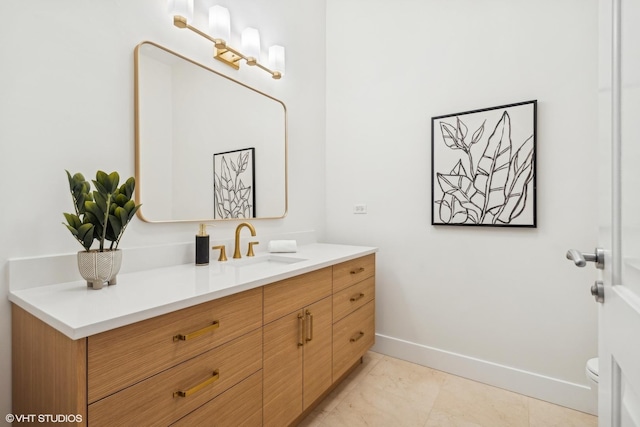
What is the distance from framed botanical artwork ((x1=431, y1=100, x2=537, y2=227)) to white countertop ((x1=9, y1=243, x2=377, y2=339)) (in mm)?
1159

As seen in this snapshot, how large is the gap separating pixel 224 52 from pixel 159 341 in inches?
60.5

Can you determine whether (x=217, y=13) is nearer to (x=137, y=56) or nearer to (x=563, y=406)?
(x=137, y=56)

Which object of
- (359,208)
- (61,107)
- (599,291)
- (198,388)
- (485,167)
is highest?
(61,107)

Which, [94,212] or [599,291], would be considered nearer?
[599,291]

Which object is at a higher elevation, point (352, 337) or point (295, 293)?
point (295, 293)

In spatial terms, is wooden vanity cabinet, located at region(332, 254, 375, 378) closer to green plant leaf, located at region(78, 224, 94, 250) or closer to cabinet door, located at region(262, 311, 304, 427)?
cabinet door, located at region(262, 311, 304, 427)

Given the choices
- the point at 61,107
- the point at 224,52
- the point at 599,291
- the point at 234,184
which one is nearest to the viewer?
the point at 599,291

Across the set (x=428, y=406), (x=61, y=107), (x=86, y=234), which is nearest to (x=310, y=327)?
(x=428, y=406)

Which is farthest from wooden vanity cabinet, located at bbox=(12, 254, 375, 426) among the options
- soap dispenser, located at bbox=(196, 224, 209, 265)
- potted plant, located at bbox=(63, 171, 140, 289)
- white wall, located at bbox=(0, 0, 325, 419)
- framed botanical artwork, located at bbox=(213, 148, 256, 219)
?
framed botanical artwork, located at bbox=(213, 148, 256, 219)

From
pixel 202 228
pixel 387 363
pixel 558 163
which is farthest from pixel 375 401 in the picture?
pixel 558 163

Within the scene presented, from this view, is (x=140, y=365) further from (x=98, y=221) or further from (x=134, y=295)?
(x=98, y=221)

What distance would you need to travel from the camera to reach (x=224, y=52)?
177cm

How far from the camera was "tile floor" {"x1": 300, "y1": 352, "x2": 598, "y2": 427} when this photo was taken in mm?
1673

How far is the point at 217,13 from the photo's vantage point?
1.68 m
